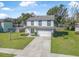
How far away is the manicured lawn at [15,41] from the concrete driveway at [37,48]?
149 millimetres

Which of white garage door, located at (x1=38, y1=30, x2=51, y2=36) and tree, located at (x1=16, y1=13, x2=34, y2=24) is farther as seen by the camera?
white garage door, located at (x1=38, y1=30, x2=51, y2=36)

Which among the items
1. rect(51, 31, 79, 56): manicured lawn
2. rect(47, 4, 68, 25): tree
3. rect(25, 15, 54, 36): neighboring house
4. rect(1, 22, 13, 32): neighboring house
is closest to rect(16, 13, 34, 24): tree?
rect(25, 15, 54, 36): neighboring house

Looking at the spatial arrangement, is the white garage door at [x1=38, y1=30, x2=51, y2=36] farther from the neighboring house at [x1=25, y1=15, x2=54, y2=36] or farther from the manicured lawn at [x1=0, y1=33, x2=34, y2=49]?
the manicured lawn at [x1=0, y1=33, x2=34, y2=49]

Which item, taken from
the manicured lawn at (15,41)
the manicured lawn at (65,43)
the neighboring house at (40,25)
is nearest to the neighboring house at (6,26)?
the manicured lawn at (15,41)

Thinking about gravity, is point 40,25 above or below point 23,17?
below

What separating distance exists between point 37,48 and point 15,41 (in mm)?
699

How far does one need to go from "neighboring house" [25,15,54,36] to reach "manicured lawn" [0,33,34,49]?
0.26 meters

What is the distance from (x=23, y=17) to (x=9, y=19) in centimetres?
45

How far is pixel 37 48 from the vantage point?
809 centimetres

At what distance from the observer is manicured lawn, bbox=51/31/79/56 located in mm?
7902

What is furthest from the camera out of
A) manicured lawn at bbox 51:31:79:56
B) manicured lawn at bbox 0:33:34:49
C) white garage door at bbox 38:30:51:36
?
white garage door at bbox 38:30:51:36

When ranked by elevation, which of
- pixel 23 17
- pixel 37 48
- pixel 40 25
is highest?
pixel 23 17

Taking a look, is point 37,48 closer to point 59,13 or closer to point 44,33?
point 44,33

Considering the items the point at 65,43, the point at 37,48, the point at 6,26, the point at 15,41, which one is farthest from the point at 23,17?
the point at 65,43
